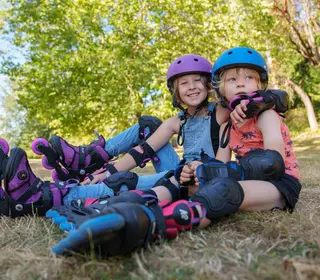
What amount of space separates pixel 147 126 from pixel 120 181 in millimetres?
669

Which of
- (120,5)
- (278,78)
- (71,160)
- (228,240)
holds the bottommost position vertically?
(228,240)

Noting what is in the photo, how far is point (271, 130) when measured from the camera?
6.26 ft

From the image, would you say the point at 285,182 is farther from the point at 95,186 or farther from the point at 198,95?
the point at 95,186

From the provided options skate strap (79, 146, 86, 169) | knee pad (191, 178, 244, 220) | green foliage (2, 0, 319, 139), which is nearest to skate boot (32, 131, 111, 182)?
skate strap (79, 146, 86, 169)

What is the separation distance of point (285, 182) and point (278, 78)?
18.4 m

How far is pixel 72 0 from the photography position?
9.62m

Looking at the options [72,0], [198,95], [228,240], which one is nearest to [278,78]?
[72,0]

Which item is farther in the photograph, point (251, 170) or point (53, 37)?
point (53, 37)

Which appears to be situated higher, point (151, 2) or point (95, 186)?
point (151, 2)

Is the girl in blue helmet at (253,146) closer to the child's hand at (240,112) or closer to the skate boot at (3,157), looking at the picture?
the child's hand at (240,112)

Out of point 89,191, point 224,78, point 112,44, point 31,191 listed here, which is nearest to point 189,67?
point 224,78

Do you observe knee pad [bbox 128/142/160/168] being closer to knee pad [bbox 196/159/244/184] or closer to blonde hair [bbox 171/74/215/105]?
blonde hair [bbox 171/74/215/105]

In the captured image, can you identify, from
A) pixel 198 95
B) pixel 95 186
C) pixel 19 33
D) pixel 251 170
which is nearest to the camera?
pixel 251 170

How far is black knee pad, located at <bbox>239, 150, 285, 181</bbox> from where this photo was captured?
171 centimetres
